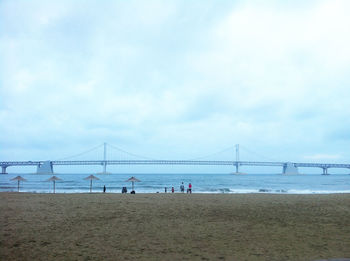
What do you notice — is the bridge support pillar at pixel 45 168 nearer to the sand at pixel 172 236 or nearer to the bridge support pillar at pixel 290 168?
the bridge support pillar at pixel 290 168

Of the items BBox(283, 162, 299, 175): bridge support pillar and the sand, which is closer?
the sand

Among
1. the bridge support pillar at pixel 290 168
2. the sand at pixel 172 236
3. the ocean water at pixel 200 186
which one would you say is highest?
the bridge support pillar at pixel 290 168

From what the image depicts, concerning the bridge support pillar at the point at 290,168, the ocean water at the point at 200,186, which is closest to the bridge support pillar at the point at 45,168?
the ocean water at the point at 200,186

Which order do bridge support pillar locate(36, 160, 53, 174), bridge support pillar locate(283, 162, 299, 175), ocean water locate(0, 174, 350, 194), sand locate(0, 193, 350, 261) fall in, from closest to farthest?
sand locate(0, 193, 350, 261) → ocean water locate(0, 174, 350, 194) → bridge support pillar locate(36, 160, 53, 174) → bridge support pillar locate(283, 162, 299, 175)

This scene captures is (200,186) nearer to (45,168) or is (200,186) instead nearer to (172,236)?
(172,236)

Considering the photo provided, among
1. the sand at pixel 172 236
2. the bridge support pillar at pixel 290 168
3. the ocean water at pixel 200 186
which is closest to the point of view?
the sand at pixel 172 236

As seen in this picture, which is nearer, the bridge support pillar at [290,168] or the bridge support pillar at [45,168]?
the bridge support pillar at [45,168]

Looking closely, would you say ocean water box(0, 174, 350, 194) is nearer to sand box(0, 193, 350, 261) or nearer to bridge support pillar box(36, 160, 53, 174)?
bridge support pillar box(36, 160, 53, 174)

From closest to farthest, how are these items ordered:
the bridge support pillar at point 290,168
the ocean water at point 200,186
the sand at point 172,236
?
the sand at point 172,236
the ocean water at point 200,186
the bridge support pillar at point 290,168

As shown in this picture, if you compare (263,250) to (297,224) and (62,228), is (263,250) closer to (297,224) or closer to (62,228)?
(297,224)

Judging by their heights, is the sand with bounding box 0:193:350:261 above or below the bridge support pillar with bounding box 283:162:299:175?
below

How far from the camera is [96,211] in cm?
991

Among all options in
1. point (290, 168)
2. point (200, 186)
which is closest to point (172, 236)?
point (200, 186)

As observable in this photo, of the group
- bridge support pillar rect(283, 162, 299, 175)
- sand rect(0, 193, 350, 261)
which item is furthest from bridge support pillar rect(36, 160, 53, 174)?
sand rect(0, 193, 350, 261)
